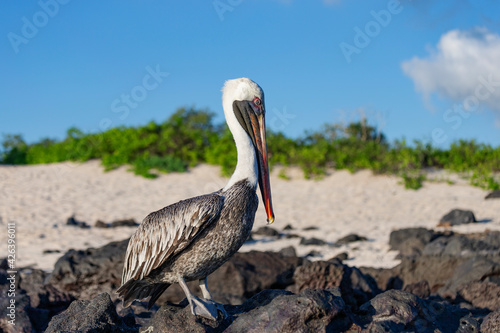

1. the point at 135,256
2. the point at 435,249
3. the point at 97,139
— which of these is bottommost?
the point at 435,249

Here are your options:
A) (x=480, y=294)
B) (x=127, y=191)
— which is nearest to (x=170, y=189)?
(x=127, y=191)

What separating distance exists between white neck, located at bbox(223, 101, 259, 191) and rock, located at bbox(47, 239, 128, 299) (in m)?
3.59

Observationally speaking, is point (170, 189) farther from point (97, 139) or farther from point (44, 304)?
point (44, 304)

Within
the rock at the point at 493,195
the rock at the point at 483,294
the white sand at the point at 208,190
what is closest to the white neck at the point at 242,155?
the rock at the point at 483,294

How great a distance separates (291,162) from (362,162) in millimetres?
2608

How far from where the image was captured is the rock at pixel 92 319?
402cm

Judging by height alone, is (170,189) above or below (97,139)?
below

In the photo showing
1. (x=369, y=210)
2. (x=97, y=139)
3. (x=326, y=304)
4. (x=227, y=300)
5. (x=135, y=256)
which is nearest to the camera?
(x=326, y=304)

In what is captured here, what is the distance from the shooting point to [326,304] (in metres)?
3.72

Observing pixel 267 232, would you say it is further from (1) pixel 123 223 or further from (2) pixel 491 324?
(2) pixel 491 324

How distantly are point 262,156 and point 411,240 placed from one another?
21.9ft

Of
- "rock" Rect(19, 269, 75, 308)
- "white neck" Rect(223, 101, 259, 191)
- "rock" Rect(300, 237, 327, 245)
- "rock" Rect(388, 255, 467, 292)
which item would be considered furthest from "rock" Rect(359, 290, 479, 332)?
"rock" Rect(300, 237, 327, 245)

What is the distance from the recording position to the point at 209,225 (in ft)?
13.1

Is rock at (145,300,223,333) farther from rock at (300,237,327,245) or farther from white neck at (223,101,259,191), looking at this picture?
rock at (300,237,327,245)
